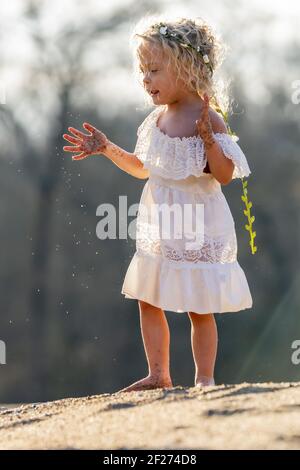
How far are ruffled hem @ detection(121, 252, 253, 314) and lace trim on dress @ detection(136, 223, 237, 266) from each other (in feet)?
0.09

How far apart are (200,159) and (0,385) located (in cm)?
1367

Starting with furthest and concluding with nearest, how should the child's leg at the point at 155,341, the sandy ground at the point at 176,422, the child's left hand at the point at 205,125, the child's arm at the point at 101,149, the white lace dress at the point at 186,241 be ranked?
the child's arm at the point at 101,149 < the child's leg at the point at 155,341 < the white lace dress at the point at 186,241 < the child's left hand at the point at 205,125 < the sandy ground at the point at 176,422

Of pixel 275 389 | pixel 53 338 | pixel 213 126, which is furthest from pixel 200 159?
pixel 53 338

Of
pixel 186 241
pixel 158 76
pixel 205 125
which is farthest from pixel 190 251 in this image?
pixel 158 76

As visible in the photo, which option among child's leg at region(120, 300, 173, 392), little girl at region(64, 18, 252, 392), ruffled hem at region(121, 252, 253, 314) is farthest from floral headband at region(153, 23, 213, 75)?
child's leg at region(120, 300, 173, 392)

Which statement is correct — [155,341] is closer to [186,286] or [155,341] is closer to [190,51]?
[186,286]

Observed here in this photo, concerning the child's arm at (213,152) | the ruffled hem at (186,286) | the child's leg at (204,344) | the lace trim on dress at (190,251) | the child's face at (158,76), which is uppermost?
the child's face at (158,76)

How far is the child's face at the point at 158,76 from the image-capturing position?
13.1 feet

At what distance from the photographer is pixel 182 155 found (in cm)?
393

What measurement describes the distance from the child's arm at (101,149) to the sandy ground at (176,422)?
4.00 ft

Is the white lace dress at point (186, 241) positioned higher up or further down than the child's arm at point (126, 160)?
further down

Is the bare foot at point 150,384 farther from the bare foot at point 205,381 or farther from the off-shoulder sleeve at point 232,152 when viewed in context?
the off-shoulder sleeve at point 232,152

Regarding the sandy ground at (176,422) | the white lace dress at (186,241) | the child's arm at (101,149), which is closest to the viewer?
the sandy ground at (176,422)

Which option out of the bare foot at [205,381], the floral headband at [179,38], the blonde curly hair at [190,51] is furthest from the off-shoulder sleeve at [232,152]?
the bare foot at [205,381]
